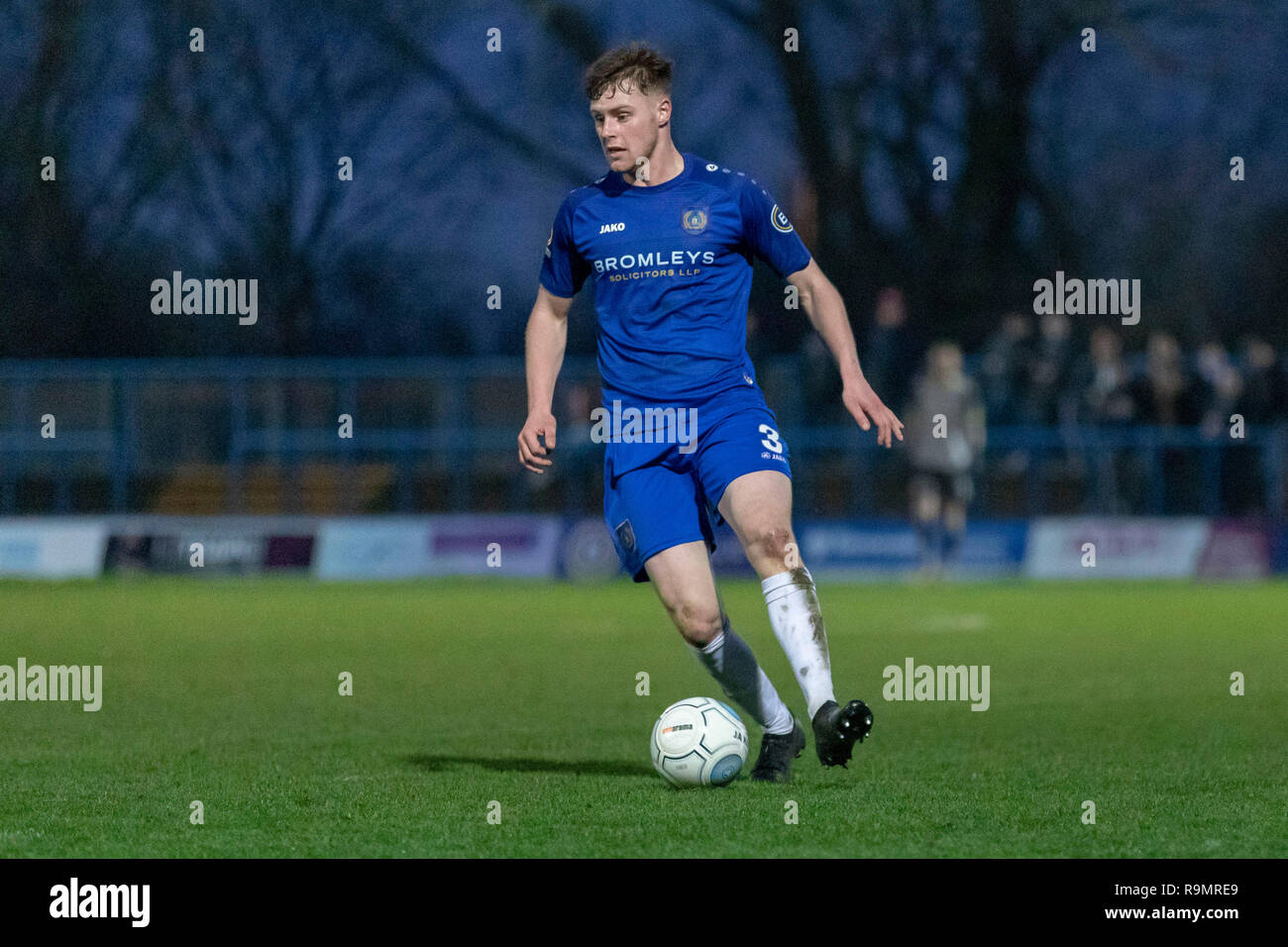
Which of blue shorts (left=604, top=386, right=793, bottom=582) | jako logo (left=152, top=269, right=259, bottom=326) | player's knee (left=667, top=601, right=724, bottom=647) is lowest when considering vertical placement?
player's knee (left=667, top=601, right=724, bottom=647)

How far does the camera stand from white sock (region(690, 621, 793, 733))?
6875 mm

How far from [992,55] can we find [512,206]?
6866mm

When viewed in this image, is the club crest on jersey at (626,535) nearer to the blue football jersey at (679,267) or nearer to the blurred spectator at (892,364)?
the blue football jersey at (679,267)

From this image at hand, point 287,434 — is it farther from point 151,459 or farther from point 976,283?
point 976,283

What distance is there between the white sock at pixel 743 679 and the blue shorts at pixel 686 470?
0.33m

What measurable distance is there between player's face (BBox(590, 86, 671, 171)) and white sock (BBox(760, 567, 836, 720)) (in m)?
1.54

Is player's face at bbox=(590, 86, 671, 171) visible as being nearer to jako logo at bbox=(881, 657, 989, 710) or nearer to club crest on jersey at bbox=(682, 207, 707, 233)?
club crest on jersey at bbox=(682, 207, 707, 233)

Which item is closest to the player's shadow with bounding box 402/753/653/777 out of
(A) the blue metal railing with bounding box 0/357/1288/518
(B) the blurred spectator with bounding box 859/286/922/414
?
(A) the blue metal railing with bounding box 0/357/1288/518

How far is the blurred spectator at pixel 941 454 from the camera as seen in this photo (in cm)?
2044

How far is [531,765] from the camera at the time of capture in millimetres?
7469

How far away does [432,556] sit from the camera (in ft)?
69.1

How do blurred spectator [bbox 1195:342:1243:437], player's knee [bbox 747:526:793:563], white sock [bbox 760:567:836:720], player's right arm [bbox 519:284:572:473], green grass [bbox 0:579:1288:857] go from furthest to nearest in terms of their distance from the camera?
blurred spectator [bbox 1195:342:1243:437] → player's right arm [bbox 519:284:572:473] → player's knee [bbox 747:526:793:563] → white sock [bbox 760:567:836:720] → green grass [bbox 0:579:1288:857]

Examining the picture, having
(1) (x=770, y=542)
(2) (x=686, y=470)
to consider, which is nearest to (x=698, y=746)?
(1) (x=770, y=542)
